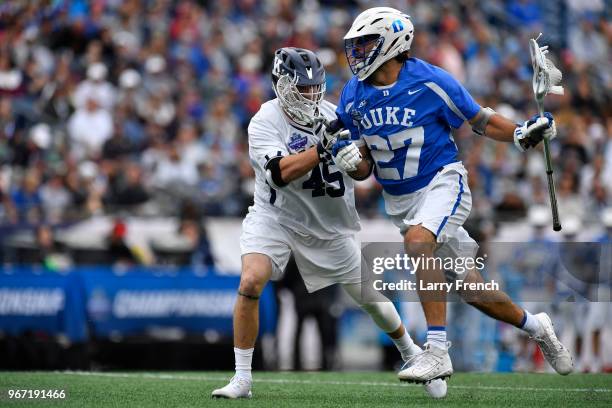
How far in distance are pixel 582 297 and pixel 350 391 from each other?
224 inches

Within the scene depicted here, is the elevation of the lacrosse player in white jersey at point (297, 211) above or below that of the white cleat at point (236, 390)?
above

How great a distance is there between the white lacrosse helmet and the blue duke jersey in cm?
14

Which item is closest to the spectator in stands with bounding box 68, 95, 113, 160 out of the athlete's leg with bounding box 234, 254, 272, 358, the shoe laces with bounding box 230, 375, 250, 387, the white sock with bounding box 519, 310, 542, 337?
the athlete's leg with bounding box 234, 254, 272, 358

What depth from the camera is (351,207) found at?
26.5 ft

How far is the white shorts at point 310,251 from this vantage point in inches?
309

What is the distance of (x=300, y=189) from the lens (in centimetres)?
787

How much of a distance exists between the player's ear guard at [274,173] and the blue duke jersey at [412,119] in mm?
565

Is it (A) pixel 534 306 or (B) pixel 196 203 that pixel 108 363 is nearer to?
(B) pixel 196 203

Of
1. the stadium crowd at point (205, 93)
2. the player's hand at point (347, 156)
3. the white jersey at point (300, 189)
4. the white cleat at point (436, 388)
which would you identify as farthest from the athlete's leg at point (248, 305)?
the stadium crowd at point (205, 93)

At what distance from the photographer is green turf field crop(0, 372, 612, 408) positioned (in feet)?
23.2

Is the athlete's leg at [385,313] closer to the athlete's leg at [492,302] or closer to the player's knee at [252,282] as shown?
the athlete's leg at [492,302]

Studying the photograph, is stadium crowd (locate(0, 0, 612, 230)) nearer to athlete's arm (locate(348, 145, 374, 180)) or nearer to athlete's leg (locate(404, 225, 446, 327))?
athlete's arm (locate(348, 145, 374, 180))

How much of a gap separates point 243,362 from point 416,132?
5.96 feet

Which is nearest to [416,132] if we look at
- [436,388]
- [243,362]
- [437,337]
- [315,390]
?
[437,337]
